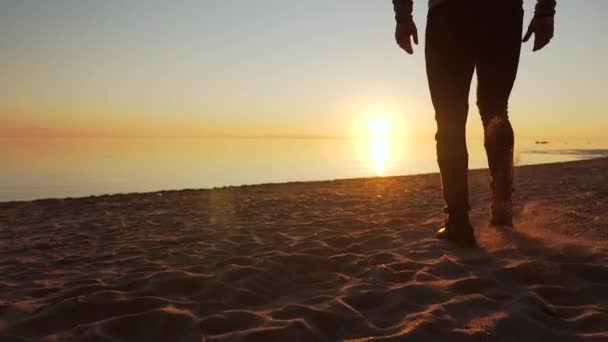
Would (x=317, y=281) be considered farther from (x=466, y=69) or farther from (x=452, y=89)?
(x=466, y=69)

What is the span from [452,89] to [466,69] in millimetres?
192

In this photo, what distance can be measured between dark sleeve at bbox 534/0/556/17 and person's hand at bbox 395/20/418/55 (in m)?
1.03

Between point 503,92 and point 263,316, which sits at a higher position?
point 503,92

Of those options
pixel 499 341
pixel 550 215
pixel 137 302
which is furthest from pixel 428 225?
pixel 137 302

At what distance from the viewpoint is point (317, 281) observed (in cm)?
287

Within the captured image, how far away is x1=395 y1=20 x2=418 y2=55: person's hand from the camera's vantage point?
3518 millimetres

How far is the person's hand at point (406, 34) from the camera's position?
3.52 meters

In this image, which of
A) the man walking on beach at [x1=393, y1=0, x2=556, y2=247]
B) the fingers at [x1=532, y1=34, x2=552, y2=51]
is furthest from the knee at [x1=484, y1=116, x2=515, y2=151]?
the fingers at [x1=532, y1=34, x2=552, y2=51]

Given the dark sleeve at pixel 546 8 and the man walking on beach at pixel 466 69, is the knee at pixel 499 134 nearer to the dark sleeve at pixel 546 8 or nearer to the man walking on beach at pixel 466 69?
the man walking on beach at pixel 466 69

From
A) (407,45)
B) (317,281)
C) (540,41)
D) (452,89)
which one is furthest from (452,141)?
(317,281)

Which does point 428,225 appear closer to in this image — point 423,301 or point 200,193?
point 423,301

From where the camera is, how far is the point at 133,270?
3287 millimetres

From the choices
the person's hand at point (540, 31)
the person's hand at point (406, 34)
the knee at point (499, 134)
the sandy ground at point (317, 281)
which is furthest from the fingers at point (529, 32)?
the sandy ground at point (317, 281)

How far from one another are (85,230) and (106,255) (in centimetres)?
183
